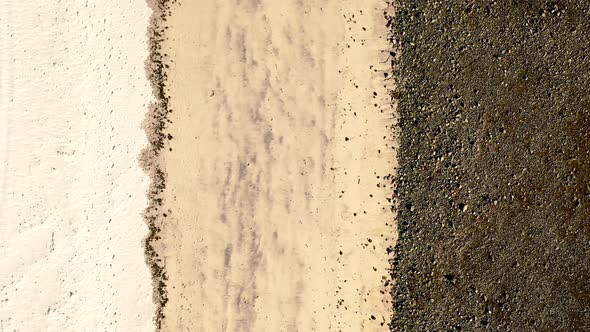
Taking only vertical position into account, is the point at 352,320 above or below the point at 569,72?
below

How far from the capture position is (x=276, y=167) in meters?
4.39

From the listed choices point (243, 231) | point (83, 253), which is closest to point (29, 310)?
point (83, 253)

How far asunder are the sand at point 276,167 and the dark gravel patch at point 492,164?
30 cm

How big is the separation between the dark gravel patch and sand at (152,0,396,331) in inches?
11.7

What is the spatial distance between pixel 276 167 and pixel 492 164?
2004 mm

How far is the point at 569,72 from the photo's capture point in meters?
4.52

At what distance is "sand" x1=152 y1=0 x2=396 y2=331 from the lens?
4348mm

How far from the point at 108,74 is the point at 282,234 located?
2107 millimetres

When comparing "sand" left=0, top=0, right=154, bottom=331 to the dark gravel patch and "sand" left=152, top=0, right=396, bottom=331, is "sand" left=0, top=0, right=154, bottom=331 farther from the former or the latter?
the dark gravel patch

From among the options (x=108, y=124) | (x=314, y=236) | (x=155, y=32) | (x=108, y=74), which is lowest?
(x=314, y=236)

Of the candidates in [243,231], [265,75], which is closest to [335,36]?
[265,75]

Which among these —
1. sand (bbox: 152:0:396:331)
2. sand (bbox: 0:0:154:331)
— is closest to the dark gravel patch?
sand (bbox: 152:0:396:331)

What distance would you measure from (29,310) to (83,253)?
67cm

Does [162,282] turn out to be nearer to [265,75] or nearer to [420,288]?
[265,75]
